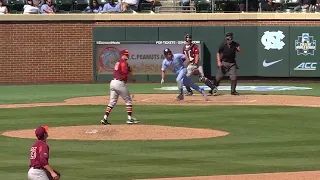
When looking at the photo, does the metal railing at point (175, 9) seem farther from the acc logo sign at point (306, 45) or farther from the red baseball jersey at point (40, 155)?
the red baseball jersey at point (40, 155)

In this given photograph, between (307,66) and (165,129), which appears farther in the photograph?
(307,66)

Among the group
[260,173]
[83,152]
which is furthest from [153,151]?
[260,173]

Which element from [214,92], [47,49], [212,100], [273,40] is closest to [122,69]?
[212,100]

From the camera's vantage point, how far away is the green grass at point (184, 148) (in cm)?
1619

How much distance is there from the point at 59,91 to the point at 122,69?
1186cm

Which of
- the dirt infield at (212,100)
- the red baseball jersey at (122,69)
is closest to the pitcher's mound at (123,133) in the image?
the red baseball jersey at (122,69)

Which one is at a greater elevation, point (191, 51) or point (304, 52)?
point (191, 51)

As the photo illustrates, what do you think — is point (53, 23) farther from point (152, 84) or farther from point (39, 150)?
point (39, 150)

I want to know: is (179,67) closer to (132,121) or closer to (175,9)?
(132,121)

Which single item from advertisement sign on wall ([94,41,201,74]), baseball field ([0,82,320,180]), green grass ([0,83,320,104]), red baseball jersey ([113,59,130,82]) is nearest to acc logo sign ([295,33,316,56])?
green grass ([0,83,320,104])

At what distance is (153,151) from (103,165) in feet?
6.41

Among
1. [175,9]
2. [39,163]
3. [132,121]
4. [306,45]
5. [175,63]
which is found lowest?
[132,121]

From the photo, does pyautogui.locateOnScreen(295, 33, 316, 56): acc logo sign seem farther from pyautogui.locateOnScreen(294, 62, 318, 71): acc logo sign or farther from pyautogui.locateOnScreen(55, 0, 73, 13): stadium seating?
pyautogui.locateOnScreen(55, 0, 73, 13): stadium seating

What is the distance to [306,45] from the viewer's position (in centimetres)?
3575
